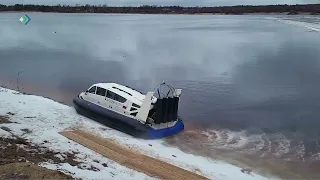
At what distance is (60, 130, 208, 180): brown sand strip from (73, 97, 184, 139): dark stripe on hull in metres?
1.43

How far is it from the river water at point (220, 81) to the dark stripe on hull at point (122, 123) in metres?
0.43

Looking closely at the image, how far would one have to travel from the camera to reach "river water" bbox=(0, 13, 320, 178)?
49.2 feet

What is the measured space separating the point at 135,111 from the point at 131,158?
4.14m

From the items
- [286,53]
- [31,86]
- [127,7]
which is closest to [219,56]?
[286,53]

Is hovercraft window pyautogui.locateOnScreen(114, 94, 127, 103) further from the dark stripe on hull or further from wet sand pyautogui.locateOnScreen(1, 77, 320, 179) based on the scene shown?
wet sand pyautogui.locateOnScreen(1, 77, 320, 179)

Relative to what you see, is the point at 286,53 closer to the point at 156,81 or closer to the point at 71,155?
the point at 156,81

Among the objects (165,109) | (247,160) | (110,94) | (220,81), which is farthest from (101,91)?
(220,81)

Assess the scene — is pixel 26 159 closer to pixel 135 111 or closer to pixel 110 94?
Answer: pixel 135 111

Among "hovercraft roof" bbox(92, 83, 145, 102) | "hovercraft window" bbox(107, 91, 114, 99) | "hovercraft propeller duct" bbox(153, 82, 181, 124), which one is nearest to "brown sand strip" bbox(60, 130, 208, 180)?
"hovercraft propeller duct" bbox(153, 82, 181, 124)

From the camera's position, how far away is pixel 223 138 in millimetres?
16234

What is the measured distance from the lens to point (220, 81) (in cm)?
2669

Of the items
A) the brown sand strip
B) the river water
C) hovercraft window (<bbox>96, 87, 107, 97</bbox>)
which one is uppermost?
hovercraft window (<bbox>96, 87, 107, 97</bbox>)

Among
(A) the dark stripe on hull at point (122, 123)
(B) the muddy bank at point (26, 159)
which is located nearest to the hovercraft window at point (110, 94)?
(A) the dark stripe on hull at point (122, 123)

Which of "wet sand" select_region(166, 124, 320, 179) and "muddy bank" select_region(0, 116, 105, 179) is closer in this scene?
"muddy bank" select_region(0, 116, 105, 179)
